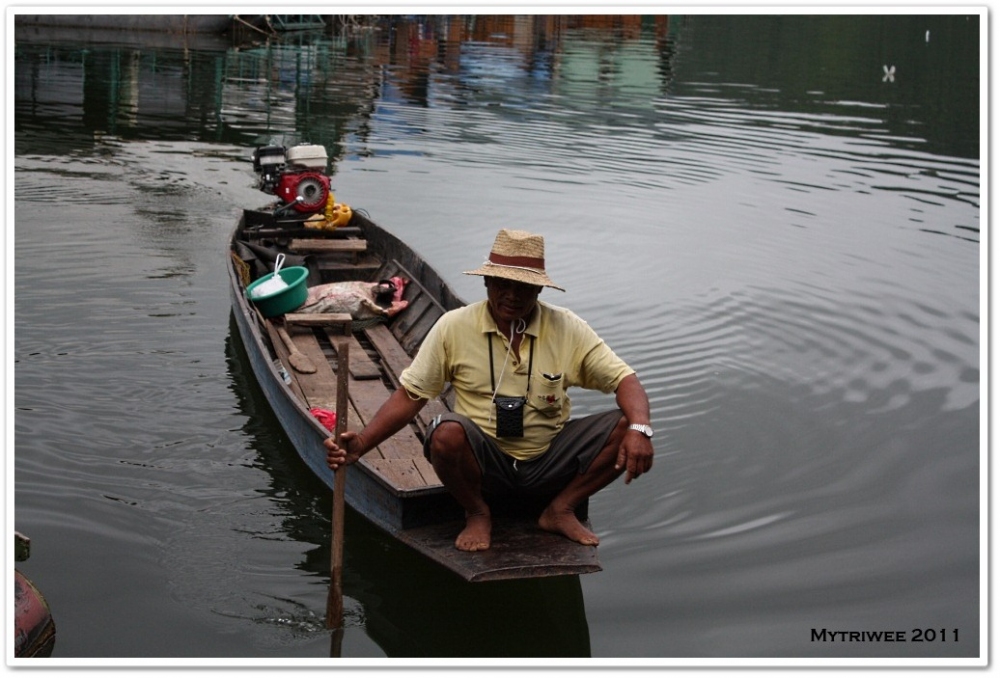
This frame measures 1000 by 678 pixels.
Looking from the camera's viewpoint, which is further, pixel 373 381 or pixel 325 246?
pixel 325 246

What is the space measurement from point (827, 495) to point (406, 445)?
235 cm

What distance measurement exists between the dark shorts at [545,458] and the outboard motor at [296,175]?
18.4 feet

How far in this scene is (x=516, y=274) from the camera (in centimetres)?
436

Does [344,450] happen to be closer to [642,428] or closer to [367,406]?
[642,428]

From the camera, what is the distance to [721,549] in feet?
18.5

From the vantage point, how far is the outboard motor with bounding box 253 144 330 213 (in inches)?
385

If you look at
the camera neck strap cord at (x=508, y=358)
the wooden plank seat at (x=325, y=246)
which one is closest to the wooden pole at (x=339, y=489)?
the camera neck strap cord at (x=508, y=358)

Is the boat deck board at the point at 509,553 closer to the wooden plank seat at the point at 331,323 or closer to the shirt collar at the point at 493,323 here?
the shirt collar at the point at 493,323

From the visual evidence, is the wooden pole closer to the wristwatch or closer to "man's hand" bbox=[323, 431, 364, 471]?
"man's hand" bbox=[323, 431, 364, 471]

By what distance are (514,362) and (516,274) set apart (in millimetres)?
393

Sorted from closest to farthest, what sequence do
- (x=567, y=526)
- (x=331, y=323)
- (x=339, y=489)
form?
(x=339, y=489)
(x=567, y=526)
(x=331, y=323)

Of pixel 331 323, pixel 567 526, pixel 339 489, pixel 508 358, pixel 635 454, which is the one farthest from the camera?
pixel 331 323

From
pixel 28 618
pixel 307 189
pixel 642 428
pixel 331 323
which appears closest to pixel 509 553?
pixel 642 428

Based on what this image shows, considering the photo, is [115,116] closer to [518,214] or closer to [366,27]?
[518,214]
